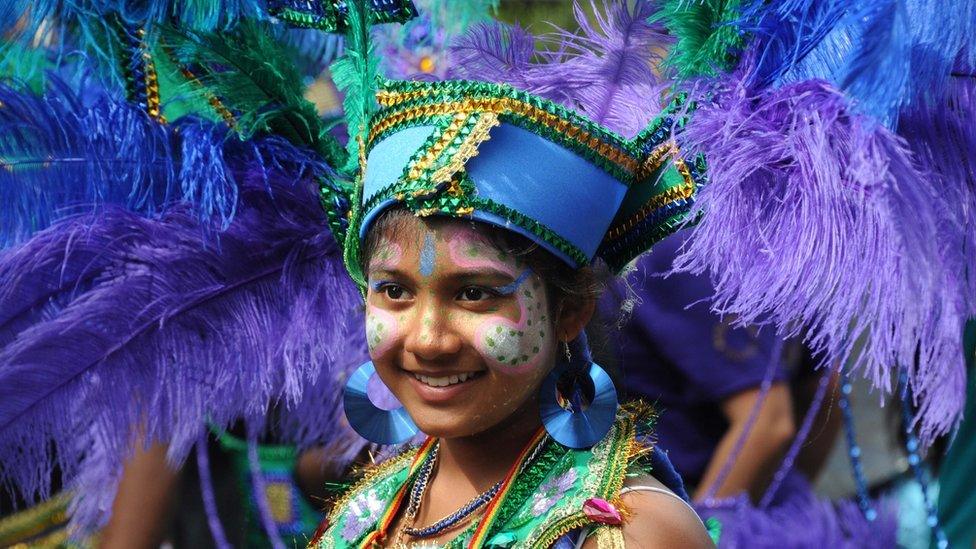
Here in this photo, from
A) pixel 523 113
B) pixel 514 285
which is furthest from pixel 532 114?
pixel 514 285

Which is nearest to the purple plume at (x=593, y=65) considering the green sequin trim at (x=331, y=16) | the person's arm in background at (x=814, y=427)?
the green sequin trim at (x=331, y=16)

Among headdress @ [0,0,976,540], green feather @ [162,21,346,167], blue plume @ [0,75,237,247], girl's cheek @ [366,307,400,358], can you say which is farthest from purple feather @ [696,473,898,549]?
blue plume @ [0,75,237,247]

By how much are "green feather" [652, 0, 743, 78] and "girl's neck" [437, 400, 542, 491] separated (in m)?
0.64

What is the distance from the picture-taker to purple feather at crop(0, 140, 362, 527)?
2764 mm

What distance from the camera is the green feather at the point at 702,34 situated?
90.4 inches

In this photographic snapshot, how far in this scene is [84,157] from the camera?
274cm

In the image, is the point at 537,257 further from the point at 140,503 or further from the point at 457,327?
the point at 140,503

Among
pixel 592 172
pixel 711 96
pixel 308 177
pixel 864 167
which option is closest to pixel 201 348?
pixel 308 177

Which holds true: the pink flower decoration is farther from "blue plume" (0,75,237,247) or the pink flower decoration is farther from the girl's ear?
"blue plume" (0,75,237,247)

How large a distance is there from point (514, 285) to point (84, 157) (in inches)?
39.6

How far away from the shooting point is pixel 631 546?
83.6 inches

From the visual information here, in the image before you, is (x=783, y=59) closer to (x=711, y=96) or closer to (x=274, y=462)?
(x=711, y=96)

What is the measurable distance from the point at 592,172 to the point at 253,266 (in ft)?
2.76

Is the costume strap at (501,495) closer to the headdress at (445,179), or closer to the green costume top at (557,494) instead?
the green costume top at (557,494)
